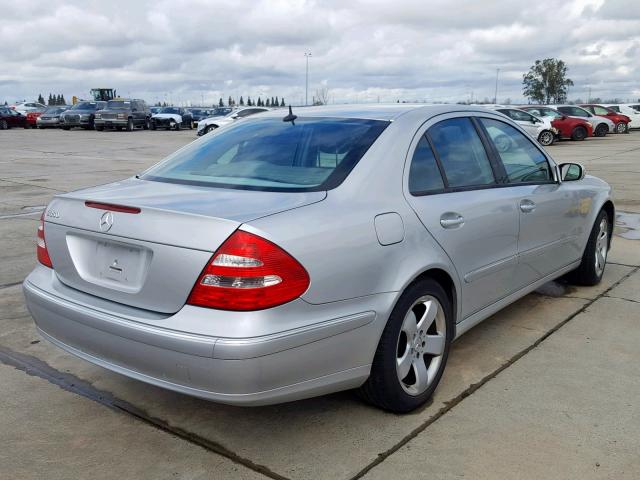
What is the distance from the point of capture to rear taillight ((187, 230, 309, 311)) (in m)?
2.42

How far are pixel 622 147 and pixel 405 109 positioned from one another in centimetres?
2293

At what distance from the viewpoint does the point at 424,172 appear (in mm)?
3320

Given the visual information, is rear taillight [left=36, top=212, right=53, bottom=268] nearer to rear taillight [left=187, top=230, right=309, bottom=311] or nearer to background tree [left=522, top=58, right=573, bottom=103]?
rear taillight [left=187, top=230, right=309, bottom=311]

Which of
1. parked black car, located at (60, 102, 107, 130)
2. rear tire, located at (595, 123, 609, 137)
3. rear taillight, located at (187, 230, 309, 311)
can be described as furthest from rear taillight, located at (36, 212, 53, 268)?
parked black car, located at (60, 102, 107, 130)

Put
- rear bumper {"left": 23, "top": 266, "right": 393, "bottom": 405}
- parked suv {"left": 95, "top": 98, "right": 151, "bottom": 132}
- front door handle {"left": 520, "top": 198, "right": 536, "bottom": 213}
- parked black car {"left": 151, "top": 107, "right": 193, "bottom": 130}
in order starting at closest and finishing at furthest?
rear bumper {"left": 23, "top": 266, "right": 393, "bottom": 405} → front door handle {"left": 520, "top": 198, "right": 536, "bottom": 213} → parked suv {"left": 95, "top": 98, "right": 151, "bottom": 132} → parked black car {"left": 151, "top": 107, "right": 193, "bottom": 130}

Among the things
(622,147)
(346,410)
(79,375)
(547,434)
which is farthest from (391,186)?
(622,147)

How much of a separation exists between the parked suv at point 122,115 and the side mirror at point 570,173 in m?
35.4

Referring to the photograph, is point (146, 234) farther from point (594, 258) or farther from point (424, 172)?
point (594, 258)

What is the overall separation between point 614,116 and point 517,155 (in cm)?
3358

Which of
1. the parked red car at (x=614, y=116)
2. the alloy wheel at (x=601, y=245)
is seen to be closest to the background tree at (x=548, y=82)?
the parked red car at (x=614, y=116)

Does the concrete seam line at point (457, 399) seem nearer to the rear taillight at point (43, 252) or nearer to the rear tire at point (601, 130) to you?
the rear taillight at point (43, 252)

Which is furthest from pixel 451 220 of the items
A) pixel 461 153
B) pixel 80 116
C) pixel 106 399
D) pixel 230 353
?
pixel 80 116

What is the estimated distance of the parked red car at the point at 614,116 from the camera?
3381cm

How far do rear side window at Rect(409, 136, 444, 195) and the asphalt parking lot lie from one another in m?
1.11
